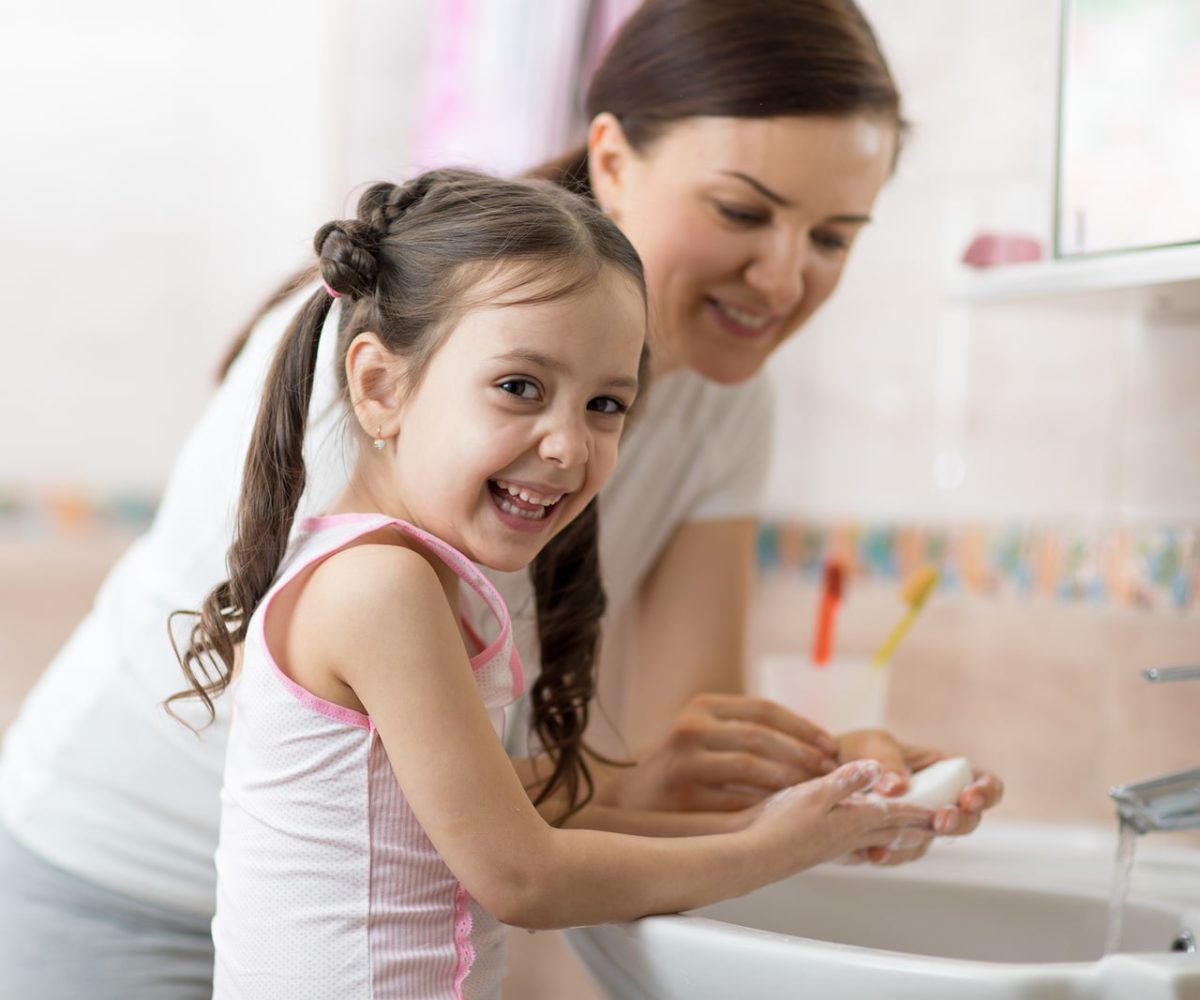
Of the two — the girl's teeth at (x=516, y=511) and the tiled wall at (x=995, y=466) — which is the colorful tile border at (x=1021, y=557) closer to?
the tiled wall at (x=995, y=466)

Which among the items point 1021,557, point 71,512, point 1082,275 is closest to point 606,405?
point 1082,275

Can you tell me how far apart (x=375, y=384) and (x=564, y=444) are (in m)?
0.13

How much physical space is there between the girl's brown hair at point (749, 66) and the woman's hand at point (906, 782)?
44 centimetres

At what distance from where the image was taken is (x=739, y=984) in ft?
2.31

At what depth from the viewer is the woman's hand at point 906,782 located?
2.76 ft

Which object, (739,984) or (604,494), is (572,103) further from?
(739,984)

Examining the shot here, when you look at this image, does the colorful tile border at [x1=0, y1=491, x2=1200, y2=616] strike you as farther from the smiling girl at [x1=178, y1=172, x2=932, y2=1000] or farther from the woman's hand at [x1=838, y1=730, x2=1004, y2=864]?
the smiling girl at [x1=178, y1=172, x2=932, y2=1000]

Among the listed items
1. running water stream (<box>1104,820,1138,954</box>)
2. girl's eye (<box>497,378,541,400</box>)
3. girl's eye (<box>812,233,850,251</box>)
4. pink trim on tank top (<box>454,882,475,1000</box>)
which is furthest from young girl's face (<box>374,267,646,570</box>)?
running water stream (<box>1104,820,1138,954</box>)

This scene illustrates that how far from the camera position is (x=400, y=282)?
0.76 m

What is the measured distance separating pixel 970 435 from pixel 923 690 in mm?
281

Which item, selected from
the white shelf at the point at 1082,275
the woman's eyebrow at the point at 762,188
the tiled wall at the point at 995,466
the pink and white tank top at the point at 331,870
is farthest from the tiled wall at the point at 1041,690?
the pink and white tank top at the point at 331,870

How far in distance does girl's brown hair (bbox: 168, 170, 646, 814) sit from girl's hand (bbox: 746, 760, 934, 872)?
1.05ft

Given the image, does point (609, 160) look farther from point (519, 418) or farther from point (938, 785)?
point (938, 785)

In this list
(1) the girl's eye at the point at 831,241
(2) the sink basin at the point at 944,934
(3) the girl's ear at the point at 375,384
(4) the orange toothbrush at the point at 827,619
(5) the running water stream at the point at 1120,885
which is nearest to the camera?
(2) the sink basin at the point at 944,934
